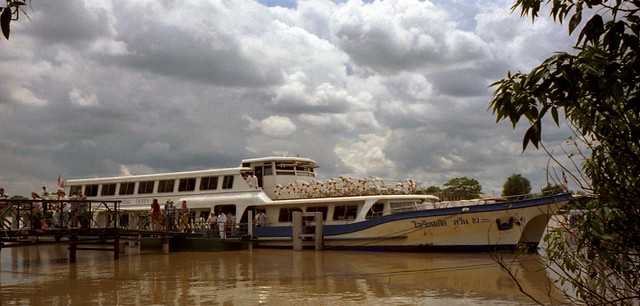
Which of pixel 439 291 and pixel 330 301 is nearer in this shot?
pixel 330 301

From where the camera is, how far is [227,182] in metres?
29.1

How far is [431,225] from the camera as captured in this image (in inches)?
912

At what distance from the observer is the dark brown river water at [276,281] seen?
41.0ft

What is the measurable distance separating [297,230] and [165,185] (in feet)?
29.8

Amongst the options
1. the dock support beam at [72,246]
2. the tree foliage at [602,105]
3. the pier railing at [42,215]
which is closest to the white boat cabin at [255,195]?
the pier railing at [42,215]

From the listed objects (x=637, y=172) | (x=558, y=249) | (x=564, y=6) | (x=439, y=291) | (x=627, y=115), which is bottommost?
(x=439, y=291)

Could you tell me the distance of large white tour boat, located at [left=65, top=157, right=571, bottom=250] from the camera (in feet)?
72.8

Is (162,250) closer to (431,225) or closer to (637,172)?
(431,225)

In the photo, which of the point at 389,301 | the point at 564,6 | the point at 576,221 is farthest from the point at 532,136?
the point at 389,301

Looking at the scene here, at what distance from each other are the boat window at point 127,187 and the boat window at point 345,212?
1232 cm

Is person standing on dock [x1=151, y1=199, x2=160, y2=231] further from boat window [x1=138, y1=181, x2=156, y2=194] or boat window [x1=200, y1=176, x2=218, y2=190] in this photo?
boat window [x1=138, y1=181, x2=156, y2=194]

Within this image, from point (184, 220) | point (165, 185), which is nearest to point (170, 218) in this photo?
point (184, 220)

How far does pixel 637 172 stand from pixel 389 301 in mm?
8975

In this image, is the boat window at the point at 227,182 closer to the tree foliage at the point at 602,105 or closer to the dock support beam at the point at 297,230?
the dock support beam at the point at 297,230
